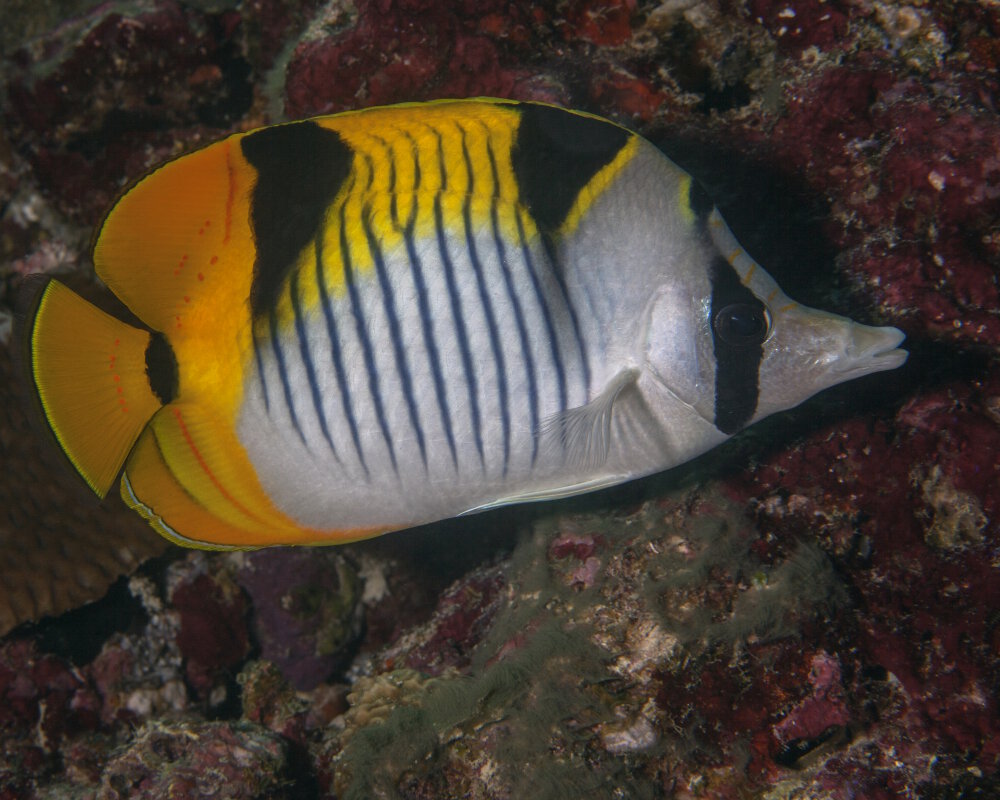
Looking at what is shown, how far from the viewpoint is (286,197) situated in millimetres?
1557

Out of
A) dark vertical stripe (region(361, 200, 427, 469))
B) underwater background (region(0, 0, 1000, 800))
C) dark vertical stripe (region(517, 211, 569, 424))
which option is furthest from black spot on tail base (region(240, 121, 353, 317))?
underwater background (region(0, 0, 1000, 800))

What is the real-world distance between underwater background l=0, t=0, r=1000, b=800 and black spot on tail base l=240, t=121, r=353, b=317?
0.67 meters

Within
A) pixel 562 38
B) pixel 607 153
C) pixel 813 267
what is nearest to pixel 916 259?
pixel 813 267

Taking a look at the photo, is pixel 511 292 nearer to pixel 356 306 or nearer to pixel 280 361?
pixel 356 306

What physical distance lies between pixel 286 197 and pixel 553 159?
636 millimetres

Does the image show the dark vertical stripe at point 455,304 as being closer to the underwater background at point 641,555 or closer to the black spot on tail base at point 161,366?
the black spot on tail base at point 161,366

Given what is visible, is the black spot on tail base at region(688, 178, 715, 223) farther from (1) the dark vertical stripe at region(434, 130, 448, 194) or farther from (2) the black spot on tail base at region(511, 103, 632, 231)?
(1) the dark vertical stripe at region(434, 130, 448, 194)

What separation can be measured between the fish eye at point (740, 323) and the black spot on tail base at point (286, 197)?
0.96 meters

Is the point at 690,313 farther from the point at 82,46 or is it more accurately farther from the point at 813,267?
the point at 82,46

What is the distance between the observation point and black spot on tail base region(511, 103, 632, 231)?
5.15 feet

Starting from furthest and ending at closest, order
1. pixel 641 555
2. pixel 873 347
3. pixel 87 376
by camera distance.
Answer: pixel 641 555
pixel 873 347
pixel 87 376

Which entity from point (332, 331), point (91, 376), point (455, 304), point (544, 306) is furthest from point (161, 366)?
point (544, 306)

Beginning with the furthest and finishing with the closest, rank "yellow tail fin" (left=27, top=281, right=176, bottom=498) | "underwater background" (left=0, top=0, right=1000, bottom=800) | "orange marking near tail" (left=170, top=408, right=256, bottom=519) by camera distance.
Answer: "underwater background" (left=0, top=0, right=1000, bottom=800) → "orange marking near tail" (left=170, top=408, right=256, bottom=519) → "yellow tail fin" (left=27, top=281, right=176, bottom=498)

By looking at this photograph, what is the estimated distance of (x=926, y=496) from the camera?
7.07 ft
